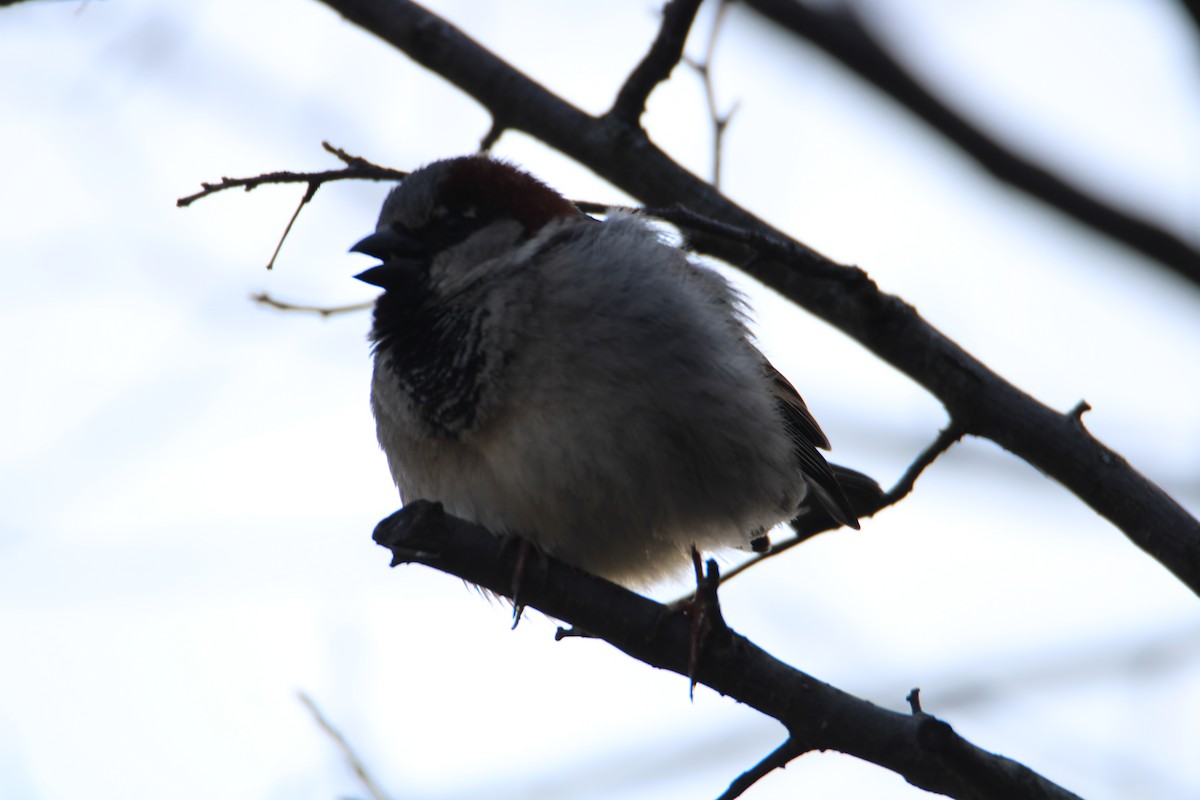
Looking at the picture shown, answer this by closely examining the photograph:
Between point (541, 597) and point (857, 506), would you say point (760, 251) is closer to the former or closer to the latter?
point (541, 597)

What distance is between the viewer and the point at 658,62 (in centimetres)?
366

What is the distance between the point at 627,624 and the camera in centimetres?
299

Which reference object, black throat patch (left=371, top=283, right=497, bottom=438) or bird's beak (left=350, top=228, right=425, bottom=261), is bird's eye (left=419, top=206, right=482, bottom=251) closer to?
bird's beak (left=350, top=228, right=425, bottom=261)

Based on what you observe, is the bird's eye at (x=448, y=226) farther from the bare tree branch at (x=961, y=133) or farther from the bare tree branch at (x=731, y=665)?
the bare tree branch at (x=961, y=133)

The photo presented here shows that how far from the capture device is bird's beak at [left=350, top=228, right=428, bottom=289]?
3.84 m

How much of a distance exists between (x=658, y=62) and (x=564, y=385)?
949 mm

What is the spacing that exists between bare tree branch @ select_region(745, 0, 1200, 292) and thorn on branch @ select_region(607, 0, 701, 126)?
128cm

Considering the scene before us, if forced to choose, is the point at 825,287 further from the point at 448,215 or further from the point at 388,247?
the point at 388,247

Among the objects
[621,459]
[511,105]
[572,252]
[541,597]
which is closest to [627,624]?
[541,597]

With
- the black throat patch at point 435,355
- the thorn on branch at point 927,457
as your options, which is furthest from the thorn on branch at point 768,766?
the black throat patch at point 435,355

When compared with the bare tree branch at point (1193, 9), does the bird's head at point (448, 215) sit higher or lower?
lower

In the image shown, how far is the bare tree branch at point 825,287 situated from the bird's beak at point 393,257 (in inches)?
17.8

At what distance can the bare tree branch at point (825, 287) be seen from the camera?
120 inches

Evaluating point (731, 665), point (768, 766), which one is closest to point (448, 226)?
point (731, 665)
